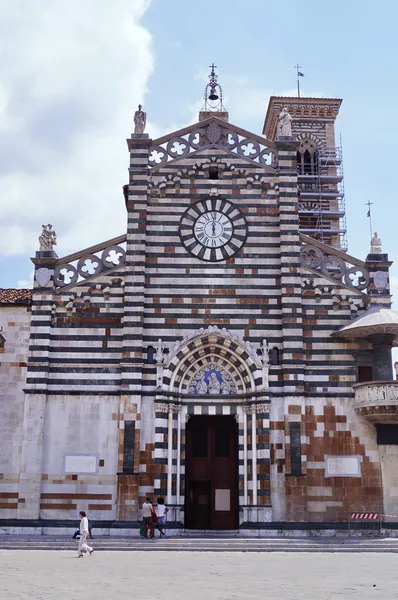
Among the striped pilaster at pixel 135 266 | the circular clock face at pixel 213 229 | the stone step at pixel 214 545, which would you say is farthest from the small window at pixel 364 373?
the striped pilaster at pixel 135 266

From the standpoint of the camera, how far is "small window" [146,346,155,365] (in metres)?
25.0

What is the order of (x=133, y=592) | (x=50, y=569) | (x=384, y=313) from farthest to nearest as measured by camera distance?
(x=384, y=313), (x=50, y=569), (x=133, y=592)

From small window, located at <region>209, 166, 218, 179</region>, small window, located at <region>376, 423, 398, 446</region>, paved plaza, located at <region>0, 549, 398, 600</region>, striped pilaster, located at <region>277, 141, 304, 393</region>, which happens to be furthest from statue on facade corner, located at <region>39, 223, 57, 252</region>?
small window, located at <region>376, 423, 398, 446</region>

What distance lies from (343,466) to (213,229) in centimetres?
914

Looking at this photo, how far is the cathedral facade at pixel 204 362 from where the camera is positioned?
23.8m

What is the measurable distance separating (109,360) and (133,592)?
1396 centimetres

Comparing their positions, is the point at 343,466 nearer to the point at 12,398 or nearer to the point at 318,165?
the point at 12,398

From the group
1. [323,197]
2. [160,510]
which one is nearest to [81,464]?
[160,510]

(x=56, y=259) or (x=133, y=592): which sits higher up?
(x=56, y=259)

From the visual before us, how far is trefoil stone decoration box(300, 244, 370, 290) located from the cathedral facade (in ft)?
0.26

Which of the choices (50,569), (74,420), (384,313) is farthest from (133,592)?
(384,313)

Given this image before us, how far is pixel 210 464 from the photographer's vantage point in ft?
82.5

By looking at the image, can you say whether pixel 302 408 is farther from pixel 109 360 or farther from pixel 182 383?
pixel 109 360

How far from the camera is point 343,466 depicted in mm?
23969
